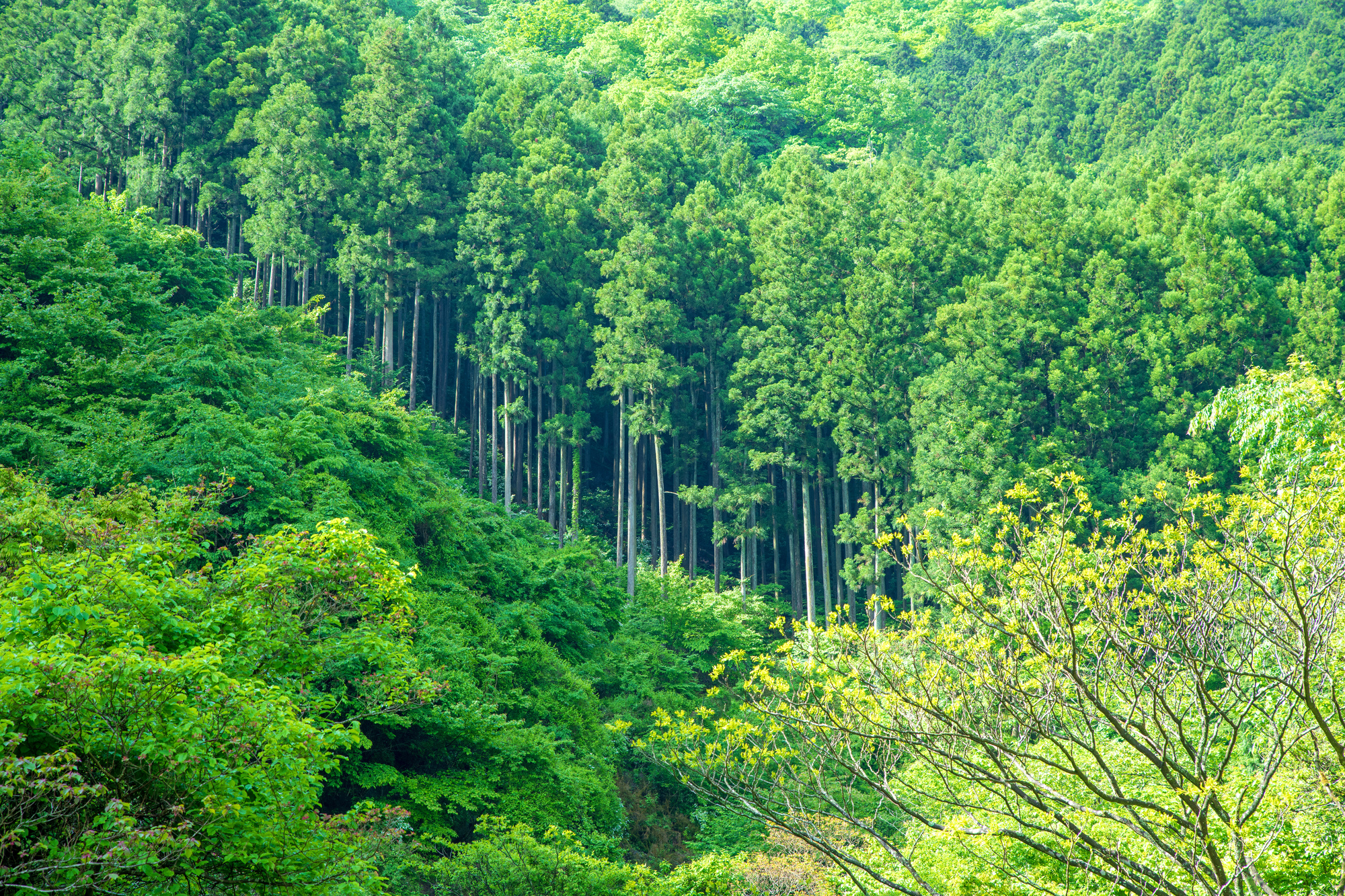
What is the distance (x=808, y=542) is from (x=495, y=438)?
9562mm

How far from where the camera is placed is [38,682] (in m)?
6.10

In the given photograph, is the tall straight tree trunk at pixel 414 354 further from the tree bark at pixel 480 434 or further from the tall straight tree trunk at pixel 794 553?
the tall straight tree trunk at pixel 794 553

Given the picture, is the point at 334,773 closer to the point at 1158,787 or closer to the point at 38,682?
the point at 38,682

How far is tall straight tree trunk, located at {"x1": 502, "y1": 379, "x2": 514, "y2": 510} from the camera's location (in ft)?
98.1

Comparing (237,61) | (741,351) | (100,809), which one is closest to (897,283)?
(741,351)

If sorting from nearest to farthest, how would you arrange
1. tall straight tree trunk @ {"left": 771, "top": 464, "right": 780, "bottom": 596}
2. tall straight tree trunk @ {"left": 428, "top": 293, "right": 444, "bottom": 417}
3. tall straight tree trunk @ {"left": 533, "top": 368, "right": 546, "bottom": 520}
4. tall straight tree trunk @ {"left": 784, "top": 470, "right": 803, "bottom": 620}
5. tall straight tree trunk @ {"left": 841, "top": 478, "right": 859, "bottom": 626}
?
1. tall straight tree trunk @ {"left": 841, "top": 478, "right": 859, "bottom": 626}
2. tall straight tree trunk @ {"left": 784, "top": 470, "right": 803, "bottom": 620}
3. tall straight tree trunk @ {"left": 533, "top": 368, "right": 546, "bottom": 520}
4. tall straight tree trunk @ {"left": 771, "top": 464, "right": 780, "bottom": 596}
5. tall straight tree trunk @ {"left": 428, "top": 293, "right": 444, "bottom": 417}

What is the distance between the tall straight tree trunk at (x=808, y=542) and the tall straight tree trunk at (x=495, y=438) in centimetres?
858

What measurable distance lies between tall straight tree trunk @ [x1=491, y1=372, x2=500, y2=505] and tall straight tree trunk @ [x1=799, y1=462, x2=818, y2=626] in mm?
8575

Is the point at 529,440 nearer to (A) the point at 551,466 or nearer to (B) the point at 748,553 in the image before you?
(A) the point at 551,466

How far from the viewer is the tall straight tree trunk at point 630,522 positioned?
29.2 meters

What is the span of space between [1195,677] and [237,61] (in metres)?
32.7

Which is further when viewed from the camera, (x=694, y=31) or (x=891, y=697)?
(x=694, y=31)

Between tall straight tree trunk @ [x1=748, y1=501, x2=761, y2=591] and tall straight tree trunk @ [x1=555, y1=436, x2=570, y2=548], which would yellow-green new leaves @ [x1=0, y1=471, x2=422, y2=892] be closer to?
tall straight tree trunk @ [x1=555, y1=436, x2=570, y2=548]

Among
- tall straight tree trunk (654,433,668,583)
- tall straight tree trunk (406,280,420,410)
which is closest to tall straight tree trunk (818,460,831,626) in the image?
tall straight tree trunk (654,433,668,583)
